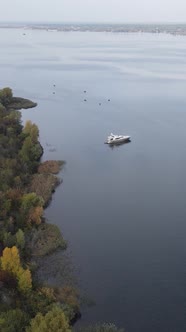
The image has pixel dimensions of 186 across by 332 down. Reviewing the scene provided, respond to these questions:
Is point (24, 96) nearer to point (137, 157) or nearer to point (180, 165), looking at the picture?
point (137, 157)

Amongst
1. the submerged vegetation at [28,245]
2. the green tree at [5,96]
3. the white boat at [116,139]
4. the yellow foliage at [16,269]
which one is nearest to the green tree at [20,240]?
the submerged vegetation at [28,245]

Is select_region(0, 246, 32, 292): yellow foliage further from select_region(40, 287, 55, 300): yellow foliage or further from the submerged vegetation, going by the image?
select_region(40, 287, 55, 300): yellow foliage

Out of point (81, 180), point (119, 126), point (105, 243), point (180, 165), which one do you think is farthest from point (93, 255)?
point (119, 126)

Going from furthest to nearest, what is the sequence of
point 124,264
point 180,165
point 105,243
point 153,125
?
point 153,125, point 180,165, point 105,243, point 124,264

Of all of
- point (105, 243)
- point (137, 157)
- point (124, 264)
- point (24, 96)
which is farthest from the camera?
point (24, 96)

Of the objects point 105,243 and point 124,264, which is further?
point 105,243

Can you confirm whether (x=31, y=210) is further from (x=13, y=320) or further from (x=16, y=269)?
(x=13, y=320)
